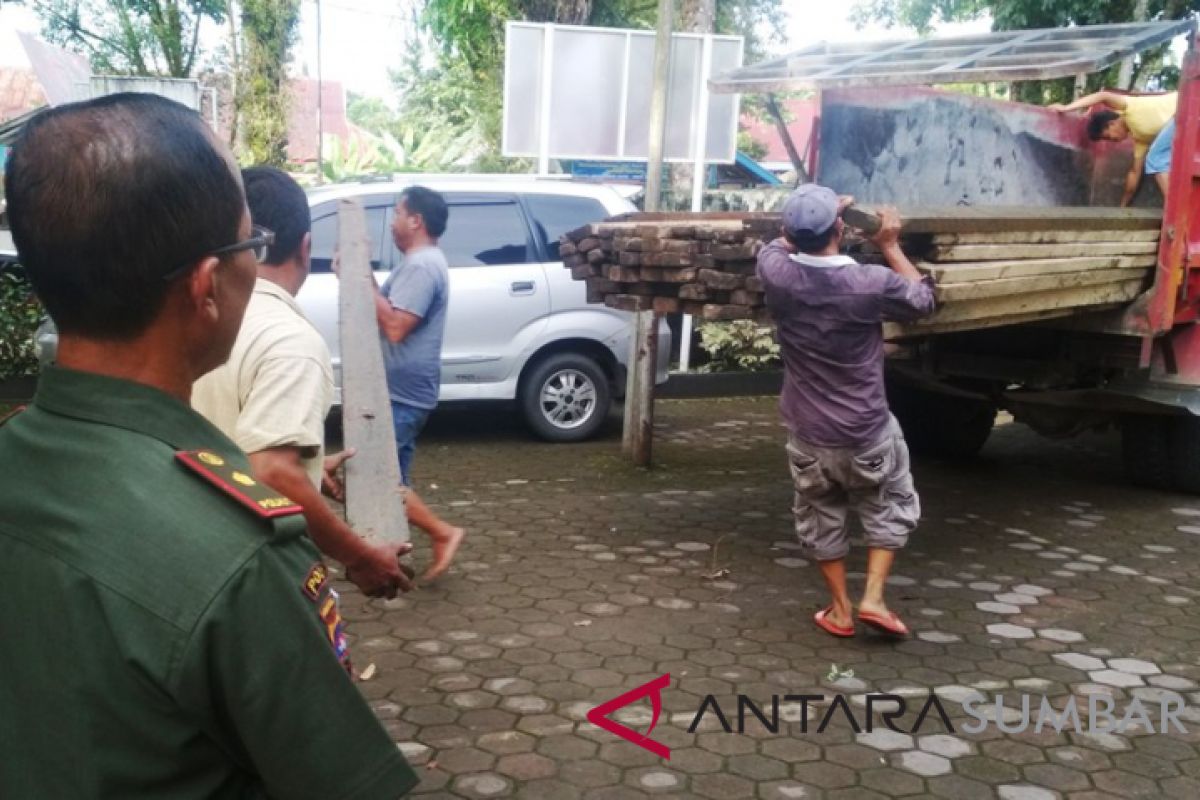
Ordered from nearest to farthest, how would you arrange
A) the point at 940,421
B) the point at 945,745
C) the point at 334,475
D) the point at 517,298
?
1. the point at 334,475
2. the point at 945,745
3. the point at 940,421
4. the point at 517,298

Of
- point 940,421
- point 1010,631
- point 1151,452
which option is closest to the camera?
point 1010,631

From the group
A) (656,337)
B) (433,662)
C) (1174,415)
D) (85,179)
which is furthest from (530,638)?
(1174,415)

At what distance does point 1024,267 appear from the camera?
4.97m

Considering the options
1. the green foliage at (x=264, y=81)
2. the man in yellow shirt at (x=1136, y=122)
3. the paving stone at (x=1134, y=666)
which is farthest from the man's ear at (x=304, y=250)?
the green foliage at (x=264, y=81)

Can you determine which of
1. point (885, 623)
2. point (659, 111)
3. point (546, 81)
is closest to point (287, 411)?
point (885, 623)

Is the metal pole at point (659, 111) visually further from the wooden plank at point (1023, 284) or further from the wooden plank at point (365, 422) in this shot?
the wooden plank at point (365, 422)

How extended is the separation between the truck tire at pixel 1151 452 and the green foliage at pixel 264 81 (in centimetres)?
1192

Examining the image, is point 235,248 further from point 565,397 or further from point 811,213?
point 565,397

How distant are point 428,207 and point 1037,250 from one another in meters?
2.68

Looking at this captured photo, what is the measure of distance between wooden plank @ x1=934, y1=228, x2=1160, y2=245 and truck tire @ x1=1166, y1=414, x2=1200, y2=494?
1.40m

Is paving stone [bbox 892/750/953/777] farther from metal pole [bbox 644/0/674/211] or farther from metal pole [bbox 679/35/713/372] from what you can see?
metal pole [bbox 679/35/713/372]

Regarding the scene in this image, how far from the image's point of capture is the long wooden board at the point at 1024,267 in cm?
457

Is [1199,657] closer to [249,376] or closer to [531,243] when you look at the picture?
[249,376]

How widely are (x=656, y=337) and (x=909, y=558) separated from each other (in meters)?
2.32
